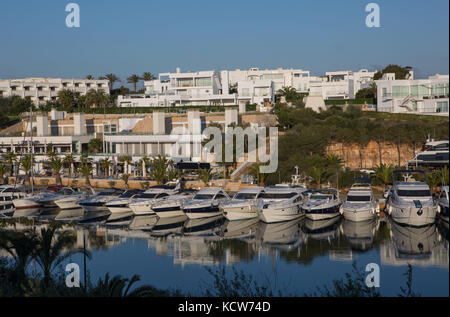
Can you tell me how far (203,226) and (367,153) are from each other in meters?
17.5

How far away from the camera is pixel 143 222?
3447cm

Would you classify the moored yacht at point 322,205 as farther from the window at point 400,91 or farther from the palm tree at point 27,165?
the window at point 400,91

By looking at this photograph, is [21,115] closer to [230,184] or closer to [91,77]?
[91,77]

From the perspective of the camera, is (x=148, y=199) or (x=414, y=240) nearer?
(x=414, y=240)

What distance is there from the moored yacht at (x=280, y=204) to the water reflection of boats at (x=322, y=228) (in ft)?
3.46

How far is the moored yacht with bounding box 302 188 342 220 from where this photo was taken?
1256 inches

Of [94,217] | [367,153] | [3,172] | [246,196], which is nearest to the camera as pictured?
[246,196]

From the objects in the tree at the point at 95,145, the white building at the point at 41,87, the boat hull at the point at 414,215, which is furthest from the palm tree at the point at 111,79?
the boat hull at the point at 414,215

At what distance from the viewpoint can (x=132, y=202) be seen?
36156 millimetres

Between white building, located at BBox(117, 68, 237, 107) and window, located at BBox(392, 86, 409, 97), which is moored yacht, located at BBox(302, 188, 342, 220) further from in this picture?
white building, located at BBox(117, 68, 237, 107)

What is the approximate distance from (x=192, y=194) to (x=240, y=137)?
12498 mm

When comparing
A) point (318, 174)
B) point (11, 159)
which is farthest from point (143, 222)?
point (11, 159)

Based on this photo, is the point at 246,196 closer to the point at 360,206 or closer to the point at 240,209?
the point at 240,209
